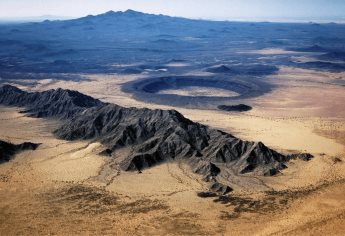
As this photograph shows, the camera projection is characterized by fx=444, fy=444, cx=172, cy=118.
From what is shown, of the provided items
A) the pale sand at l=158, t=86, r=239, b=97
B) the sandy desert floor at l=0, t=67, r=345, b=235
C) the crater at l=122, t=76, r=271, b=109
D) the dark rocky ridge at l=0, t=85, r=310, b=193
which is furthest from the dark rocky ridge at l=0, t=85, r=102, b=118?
the pale sand at l=158, t=86, r=239, b=97

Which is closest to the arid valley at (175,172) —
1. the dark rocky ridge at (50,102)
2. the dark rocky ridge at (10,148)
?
the dark rocky ridge at (50,102)

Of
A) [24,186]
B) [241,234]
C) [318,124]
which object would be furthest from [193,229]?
[318,124]

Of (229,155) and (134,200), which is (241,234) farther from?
(229,155)

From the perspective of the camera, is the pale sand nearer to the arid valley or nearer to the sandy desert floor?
the arid valley

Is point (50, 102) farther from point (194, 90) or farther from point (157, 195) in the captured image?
point (157, 195)

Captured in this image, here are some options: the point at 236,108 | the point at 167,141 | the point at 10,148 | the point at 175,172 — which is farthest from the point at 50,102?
the point at 175,172

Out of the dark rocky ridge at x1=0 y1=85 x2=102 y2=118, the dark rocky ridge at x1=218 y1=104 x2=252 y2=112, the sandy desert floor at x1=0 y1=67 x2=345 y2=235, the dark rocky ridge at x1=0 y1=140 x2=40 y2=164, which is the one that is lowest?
the sandy desert floor at x1=0 y1=67 x2=345 y2=235

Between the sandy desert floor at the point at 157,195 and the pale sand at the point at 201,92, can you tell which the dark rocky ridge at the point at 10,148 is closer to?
the sandy desert floor at the point at 157,195
